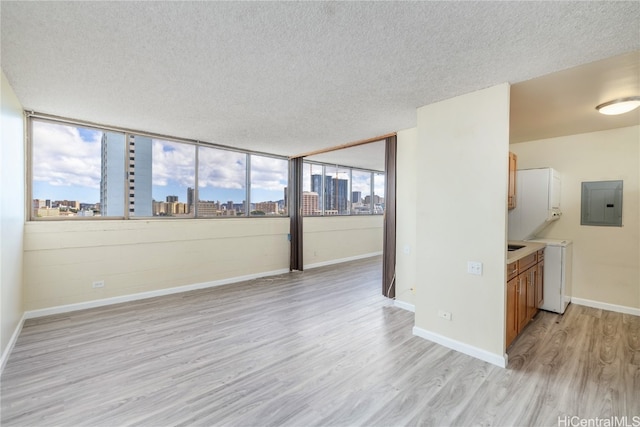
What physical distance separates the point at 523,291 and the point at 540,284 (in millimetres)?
944

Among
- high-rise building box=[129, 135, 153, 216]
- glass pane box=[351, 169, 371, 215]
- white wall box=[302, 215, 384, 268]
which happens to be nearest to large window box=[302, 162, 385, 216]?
glass pane box=[351, 169, 371, 215]

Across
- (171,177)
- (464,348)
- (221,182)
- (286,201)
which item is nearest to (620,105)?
(464,348)

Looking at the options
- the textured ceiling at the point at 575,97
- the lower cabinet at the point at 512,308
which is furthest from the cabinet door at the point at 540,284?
the textured ceiling at the point at 575,97

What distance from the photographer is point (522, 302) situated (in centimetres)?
312

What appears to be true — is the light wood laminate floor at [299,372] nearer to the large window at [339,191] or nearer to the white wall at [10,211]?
the white wall at [10,211]

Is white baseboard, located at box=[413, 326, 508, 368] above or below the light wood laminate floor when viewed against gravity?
above

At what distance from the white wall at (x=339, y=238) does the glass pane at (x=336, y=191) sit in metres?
0.32

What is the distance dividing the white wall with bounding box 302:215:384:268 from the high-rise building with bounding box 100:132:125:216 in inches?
144

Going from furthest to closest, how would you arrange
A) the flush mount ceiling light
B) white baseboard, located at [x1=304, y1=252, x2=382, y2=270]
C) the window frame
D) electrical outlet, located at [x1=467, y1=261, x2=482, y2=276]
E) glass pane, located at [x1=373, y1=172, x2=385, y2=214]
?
glass pane, located at [x1=373, y1=172, x2=385, y2=214]
white baseboard, located at [x1=304, y1=252, x2=382, y2=270]
the window frame
the flush mount ceiling light
electrical outlet, located at [x1=467, y1=261, x2=482, y2=276]

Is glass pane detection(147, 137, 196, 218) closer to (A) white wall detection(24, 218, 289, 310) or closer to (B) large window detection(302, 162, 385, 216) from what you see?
(A) white wall detection(24, 218, 289, 310)

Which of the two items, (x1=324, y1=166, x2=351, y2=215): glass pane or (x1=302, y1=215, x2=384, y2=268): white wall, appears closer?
(x1=302, y1=215, x2=384, y2=268): white wall

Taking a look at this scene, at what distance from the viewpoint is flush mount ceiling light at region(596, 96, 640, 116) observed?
282cm

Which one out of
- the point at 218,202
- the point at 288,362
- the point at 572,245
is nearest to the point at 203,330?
the point at 288,362

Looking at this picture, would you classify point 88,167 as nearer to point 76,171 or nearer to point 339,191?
point 76,171
